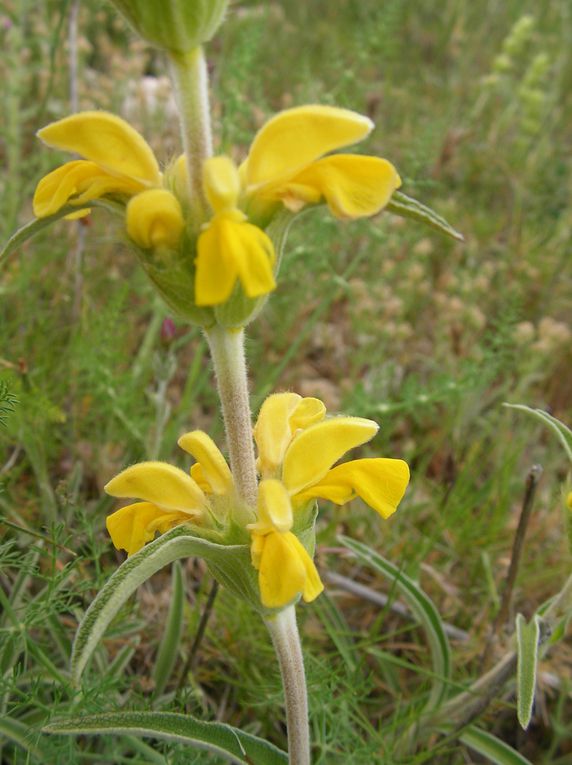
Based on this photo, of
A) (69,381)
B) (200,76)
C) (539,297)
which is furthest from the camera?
(539,297)

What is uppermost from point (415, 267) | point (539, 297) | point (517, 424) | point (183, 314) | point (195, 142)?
point (195, 142)

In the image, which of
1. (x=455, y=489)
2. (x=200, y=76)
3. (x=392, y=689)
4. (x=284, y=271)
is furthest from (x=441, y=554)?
(x=200, y=76)

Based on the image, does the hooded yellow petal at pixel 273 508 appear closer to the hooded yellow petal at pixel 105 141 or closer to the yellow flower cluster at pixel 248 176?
the yellow flower cluster at pixel 248 176

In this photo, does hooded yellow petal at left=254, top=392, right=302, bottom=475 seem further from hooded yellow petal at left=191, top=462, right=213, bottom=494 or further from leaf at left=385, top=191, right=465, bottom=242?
leaf at left=385, top=191, right=465, bottom=242

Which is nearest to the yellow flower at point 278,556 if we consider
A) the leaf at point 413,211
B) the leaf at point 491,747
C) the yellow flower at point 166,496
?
the yellow flower at point 166,496

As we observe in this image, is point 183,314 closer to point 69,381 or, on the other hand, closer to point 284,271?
point 69,381

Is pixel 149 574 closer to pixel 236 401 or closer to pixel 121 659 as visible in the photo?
pixel 236 401

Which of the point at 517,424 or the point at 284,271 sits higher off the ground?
the point at 284,271
